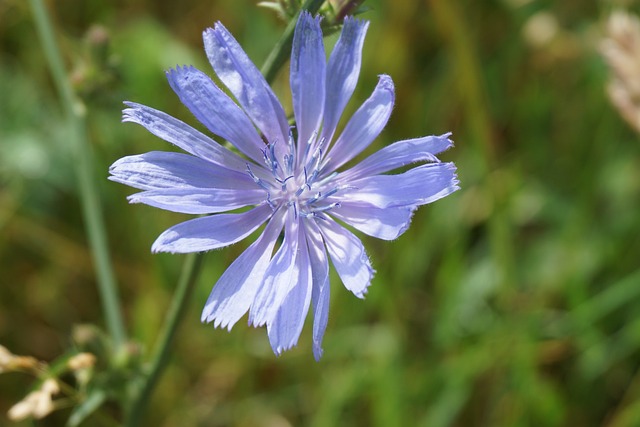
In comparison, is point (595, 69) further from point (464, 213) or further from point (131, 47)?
point (131, 47)

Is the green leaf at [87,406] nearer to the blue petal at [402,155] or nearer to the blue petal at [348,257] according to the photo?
the blue petal at [348,257]

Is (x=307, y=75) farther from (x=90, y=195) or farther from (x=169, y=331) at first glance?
(x=90, y=195)

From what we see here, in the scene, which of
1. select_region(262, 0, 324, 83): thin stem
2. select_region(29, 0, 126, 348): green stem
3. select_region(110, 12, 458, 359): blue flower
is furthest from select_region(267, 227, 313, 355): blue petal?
select_region(29, 0, 126, 348): green stem

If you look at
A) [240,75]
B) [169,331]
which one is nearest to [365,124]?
[240,75]

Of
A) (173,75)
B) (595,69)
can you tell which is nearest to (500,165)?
(595,69)

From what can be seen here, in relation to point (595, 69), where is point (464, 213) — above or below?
below

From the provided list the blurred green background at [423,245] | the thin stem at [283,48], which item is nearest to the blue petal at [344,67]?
the thin stem at [283,48]

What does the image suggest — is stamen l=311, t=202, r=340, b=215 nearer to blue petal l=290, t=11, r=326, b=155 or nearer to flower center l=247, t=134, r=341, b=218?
flower center l=247, t=134, r=341, b=218
